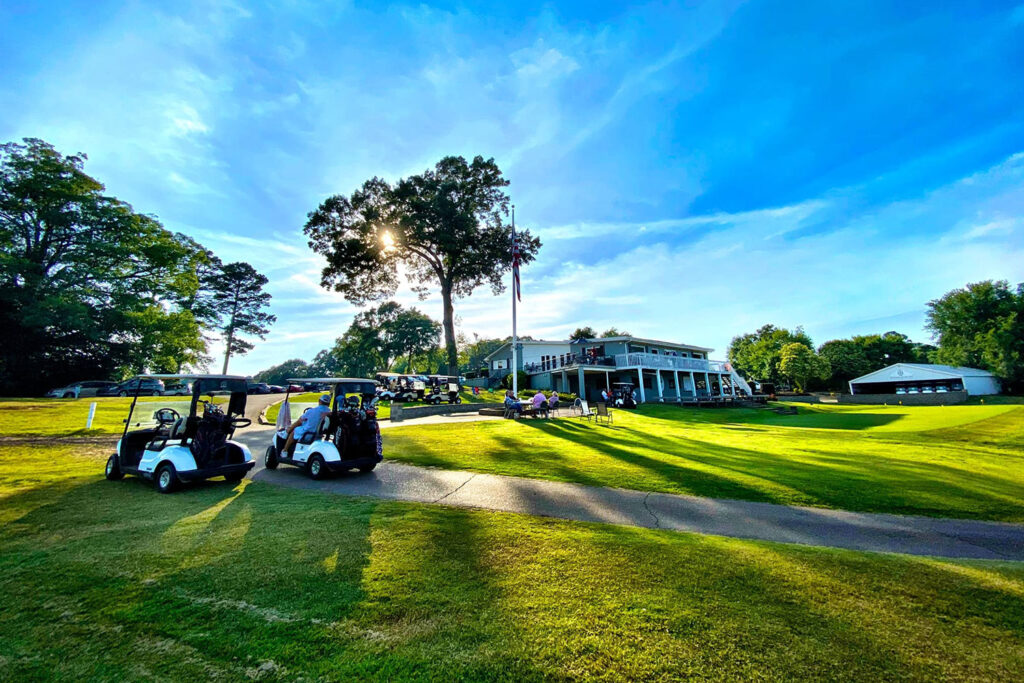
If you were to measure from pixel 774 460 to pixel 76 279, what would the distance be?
42280mm

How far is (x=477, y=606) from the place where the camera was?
3062 mm

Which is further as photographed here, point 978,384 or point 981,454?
point 978,384

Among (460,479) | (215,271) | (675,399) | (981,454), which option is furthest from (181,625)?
(215,271)

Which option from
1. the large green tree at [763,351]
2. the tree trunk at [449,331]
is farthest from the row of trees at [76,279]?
the large green tree at [763,351]

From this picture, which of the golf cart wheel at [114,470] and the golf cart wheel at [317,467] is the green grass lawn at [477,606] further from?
the golf cart wheel at [114,470]

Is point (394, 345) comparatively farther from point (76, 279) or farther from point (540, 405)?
point (540, 405)

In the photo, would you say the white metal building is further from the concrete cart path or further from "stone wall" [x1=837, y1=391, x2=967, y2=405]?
the concrete cart path

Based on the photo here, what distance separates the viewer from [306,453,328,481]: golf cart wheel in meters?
7.99

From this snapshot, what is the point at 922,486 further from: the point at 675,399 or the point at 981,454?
the point at 675,399

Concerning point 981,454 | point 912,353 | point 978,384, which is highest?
point 912,353

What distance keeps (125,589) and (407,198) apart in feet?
104

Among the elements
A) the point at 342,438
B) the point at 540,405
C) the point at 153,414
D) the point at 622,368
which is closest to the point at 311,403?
the point at 342,438

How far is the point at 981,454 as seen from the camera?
11.3 m

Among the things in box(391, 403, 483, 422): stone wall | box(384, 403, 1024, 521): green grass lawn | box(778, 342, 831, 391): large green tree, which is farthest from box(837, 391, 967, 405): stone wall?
box(391, 403, 483, 422): stone wall
